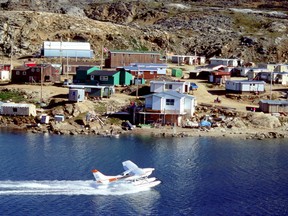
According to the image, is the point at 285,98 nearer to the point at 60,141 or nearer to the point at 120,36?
the point at 60,141

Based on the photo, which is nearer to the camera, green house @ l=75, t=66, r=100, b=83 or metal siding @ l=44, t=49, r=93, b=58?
green house @ l=75, t=66, r=100, b=83

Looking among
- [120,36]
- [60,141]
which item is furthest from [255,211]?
[120,36]

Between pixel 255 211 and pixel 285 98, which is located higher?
pixel 285 98

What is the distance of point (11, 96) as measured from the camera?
96188mm

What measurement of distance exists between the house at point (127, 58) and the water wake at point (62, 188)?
66207mm

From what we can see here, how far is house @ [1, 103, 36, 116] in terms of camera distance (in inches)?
3418

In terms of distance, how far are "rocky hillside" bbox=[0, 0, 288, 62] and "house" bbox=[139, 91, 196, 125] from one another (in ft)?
165

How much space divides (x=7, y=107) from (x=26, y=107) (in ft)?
9.49

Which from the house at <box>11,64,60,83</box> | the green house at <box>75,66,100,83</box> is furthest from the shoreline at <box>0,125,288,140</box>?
the house at <box>11,64,60,83</box>

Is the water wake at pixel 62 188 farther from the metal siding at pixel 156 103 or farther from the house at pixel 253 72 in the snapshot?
the house at pixel 253 72

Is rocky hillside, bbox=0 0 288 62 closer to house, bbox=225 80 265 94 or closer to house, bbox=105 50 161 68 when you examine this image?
house, bbox=105 50 161 68

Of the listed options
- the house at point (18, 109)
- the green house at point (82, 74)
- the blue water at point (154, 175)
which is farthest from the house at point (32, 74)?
the blue water at point (154, 175)

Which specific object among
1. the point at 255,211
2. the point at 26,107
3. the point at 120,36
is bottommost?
the point at 255,211

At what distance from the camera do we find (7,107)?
87.5 m
